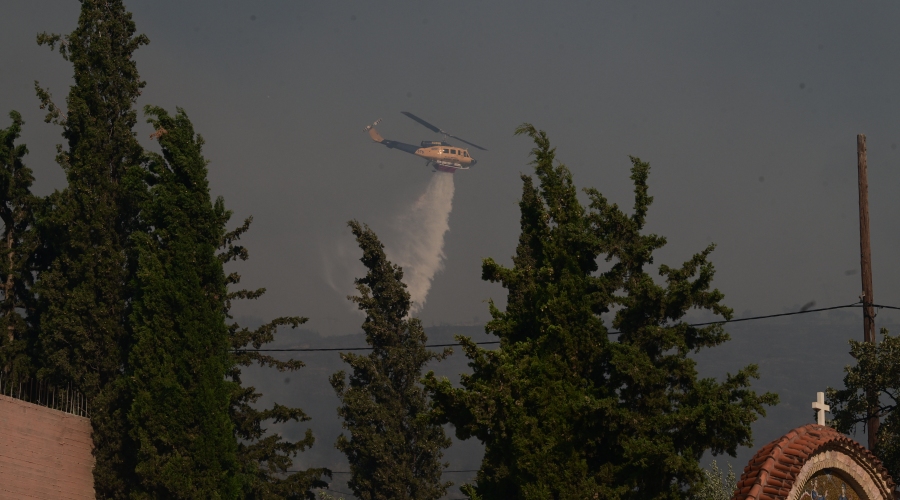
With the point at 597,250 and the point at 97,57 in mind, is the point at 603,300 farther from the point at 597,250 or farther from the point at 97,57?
the point at 97,57

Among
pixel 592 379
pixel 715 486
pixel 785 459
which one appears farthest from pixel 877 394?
pixel 715 486

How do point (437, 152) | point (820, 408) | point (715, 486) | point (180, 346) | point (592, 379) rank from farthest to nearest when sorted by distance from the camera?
1. point (437, 152)
2. point (715, 486)
3. point (180, 346)
4. point (592, 379)
5. point (820, 408)

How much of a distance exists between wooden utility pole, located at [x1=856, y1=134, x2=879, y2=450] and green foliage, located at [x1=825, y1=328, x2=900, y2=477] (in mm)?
157

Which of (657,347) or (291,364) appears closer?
(657,347)

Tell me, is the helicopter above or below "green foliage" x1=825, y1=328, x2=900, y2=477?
above

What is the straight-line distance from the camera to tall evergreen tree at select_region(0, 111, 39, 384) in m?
35.0

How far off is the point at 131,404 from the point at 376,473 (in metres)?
11.2

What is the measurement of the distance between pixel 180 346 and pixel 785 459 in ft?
62.2

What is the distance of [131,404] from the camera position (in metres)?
30.8

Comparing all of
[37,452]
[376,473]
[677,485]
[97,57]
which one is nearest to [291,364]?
[376,473]

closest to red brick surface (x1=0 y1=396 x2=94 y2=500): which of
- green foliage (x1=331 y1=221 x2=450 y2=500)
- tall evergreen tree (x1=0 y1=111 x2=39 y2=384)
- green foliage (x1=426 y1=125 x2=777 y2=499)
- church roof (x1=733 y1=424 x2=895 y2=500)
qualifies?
tall evergreen tree (x1=0 y1=111 x2=39 y2=384)

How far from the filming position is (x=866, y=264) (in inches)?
1061

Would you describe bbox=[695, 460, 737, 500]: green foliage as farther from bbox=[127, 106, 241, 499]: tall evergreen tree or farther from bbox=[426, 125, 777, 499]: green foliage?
bbox=[127, 106, 241, 499]: tall evergreen tree

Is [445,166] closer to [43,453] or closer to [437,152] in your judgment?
[437,152]
